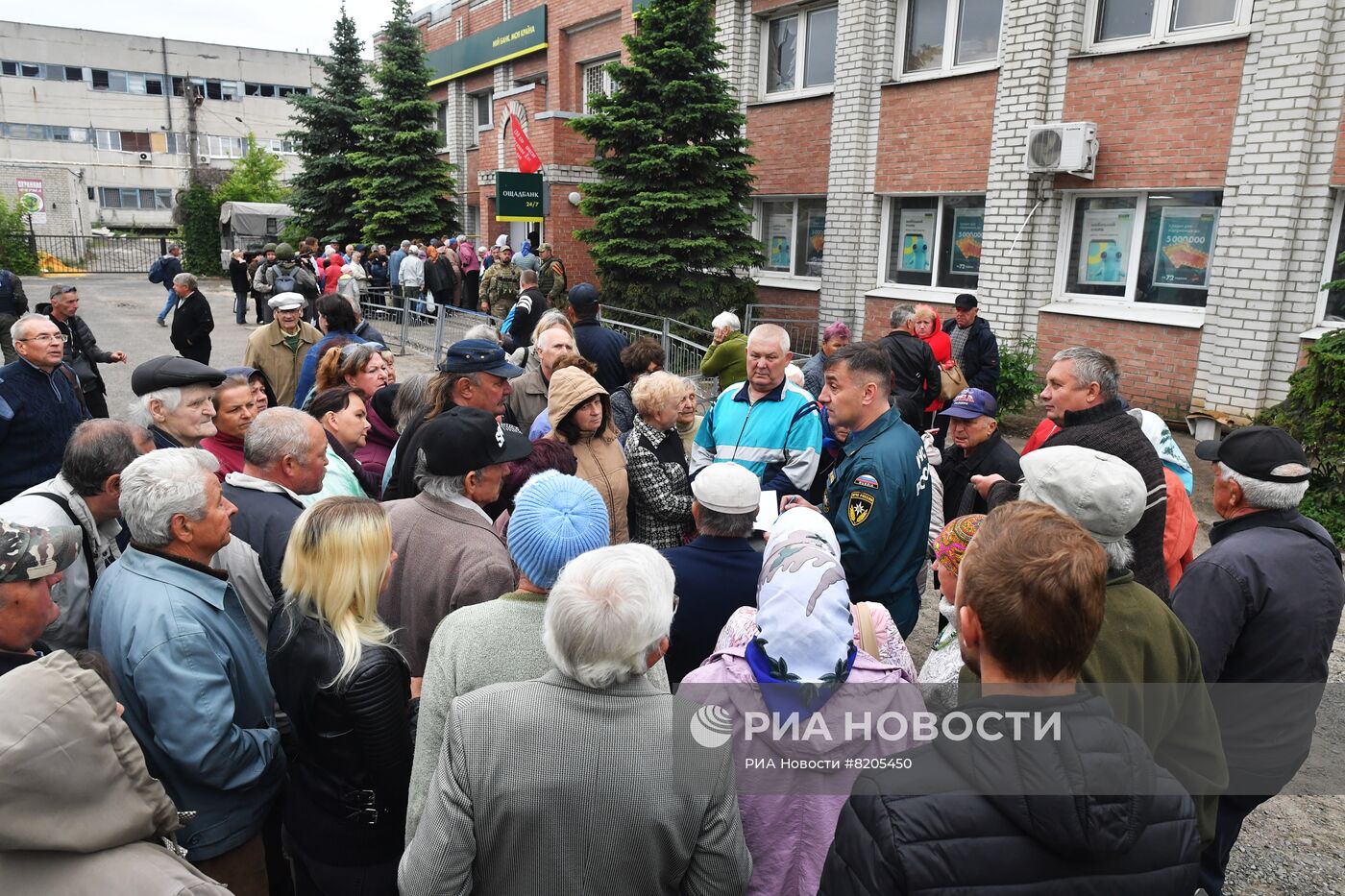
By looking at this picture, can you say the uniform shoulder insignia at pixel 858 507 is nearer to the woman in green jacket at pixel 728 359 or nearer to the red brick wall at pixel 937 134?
the woman in green jacket at pixel 728 359

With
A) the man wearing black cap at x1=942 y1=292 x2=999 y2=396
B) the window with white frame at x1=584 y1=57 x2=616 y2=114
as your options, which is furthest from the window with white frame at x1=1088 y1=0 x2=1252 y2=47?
the window with white frame at x1=584 y1=57 x2=616 y2=114

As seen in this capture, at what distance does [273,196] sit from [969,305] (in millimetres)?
37716

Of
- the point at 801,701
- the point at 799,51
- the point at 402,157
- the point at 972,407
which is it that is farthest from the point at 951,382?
the point at 402,157

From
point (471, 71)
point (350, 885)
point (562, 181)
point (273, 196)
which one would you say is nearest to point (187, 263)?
point (273, 196)

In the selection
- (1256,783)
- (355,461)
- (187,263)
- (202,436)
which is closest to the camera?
(1256,783)

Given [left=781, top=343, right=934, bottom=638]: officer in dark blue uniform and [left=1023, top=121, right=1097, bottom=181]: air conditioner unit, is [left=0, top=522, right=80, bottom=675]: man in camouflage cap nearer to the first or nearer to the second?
[left=781, top=343, right=934, bottom=638]: officer in dark blue uniform

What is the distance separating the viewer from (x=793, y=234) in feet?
53.3

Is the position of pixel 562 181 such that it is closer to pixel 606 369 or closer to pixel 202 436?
pixel 606 369

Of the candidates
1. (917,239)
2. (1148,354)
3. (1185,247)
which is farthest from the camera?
(917,239)

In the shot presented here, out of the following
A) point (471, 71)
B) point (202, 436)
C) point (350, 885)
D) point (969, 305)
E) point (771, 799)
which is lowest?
point (350, 885)

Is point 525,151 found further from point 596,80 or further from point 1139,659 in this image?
point 1139,659

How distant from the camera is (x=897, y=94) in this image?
13.5 metres

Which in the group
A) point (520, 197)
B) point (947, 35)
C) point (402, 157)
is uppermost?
point (947, 35)

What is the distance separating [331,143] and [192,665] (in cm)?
2784
